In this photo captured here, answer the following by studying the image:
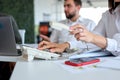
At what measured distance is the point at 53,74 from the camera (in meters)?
0.83

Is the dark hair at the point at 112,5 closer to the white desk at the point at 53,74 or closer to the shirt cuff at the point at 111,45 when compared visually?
the shirt cuff at the point at 111,45

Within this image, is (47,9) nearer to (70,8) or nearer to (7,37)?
(70,8)

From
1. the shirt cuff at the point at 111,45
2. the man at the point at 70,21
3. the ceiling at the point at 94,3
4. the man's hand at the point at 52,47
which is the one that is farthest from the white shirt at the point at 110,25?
the ceiling at the point at 94,3

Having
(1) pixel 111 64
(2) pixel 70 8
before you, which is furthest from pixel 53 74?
(2) pixel 70 8

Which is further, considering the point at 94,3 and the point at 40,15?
the point at 94,3

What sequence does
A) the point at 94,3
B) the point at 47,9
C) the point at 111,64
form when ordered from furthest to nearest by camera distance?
the point at 94,3 < the point at 47,9 < the point at 111,64

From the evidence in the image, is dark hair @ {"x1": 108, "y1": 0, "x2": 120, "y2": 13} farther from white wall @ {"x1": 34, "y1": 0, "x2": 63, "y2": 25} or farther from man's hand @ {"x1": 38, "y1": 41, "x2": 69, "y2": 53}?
white wall @ {"x1": 34, "y1": 0, "x2": 63, "y2": 25}

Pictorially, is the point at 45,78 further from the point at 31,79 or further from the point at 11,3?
the point at 11,3

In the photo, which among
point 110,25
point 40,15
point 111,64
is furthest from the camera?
point 40,15

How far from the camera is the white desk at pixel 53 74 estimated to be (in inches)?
30.8

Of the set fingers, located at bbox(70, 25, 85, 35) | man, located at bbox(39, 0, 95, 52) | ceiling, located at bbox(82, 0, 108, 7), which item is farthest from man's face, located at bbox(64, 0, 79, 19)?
ceiling, located at bbox(82, 0, 108, 7)

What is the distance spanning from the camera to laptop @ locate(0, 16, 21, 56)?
1230 millimetres

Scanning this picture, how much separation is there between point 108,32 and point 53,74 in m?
0.87

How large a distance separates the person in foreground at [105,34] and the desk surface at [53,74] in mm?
227
